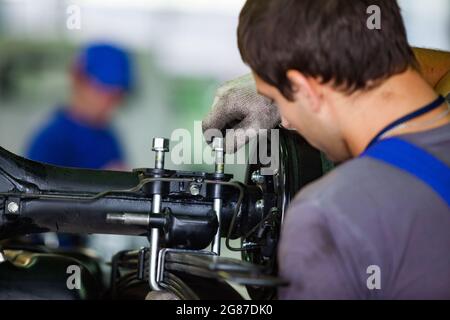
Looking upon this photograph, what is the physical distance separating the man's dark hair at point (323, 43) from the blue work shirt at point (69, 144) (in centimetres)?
191

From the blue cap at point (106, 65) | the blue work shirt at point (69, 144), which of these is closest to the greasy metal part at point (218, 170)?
the blue work shirt at point (69, 144)

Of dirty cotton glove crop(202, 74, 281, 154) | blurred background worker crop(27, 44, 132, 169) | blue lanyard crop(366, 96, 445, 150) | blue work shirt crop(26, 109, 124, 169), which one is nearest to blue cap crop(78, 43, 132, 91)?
blurred background worker crop(27, 44, 132, 169)

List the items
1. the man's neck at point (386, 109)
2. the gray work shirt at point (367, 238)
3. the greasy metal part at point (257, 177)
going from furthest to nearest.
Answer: the greasy metal part at point (257, 177) → the man's neck at point (386, 109) → the gray work shirt at point (367, 238)

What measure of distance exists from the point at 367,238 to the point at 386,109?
191 mm

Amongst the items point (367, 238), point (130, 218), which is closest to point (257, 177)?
point (130, 218)

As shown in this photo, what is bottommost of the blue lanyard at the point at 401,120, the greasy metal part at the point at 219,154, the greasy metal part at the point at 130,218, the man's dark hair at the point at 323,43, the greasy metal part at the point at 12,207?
the greasy metal part at the point at 130,218

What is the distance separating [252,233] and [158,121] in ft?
8.40

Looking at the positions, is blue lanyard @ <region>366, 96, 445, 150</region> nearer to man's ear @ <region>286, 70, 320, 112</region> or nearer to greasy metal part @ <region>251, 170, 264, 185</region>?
man's ear @ <region>286, 70, 320, 112</region>

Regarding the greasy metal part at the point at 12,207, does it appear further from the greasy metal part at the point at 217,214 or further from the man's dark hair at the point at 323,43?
the man's dark hair at the point at 323,43

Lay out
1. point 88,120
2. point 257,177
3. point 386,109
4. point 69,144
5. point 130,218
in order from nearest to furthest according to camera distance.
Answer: point 386,109, point 130,218, point 257,177, point 69,144, point 88,120

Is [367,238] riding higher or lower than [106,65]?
lower

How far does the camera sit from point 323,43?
97 cm

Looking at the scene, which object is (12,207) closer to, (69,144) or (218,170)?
(218,170)

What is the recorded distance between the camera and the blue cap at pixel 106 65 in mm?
3131
